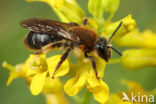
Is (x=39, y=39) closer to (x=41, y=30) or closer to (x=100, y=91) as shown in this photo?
(x=41, y=30)

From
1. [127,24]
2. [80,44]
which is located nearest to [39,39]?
[80,44]

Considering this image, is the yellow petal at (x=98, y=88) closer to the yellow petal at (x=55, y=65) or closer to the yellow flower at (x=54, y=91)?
the yellow petal at (x=55, y=65)

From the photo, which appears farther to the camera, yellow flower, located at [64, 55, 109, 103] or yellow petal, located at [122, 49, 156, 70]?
yellow petal, located at [122, 49, 156, 70]

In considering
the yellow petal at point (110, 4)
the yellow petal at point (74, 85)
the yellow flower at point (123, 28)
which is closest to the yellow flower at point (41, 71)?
the yellow petal at point (74, 85)

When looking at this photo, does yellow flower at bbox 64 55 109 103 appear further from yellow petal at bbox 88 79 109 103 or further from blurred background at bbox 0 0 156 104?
blurred background at bbox 0 0 156 104

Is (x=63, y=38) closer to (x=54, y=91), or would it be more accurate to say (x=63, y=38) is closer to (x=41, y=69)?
(x=41, y=69)

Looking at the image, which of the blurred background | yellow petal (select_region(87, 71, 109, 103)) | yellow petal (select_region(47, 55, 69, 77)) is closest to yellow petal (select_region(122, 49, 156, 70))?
yellow petal (select_region(87, 71, 109, 103))
